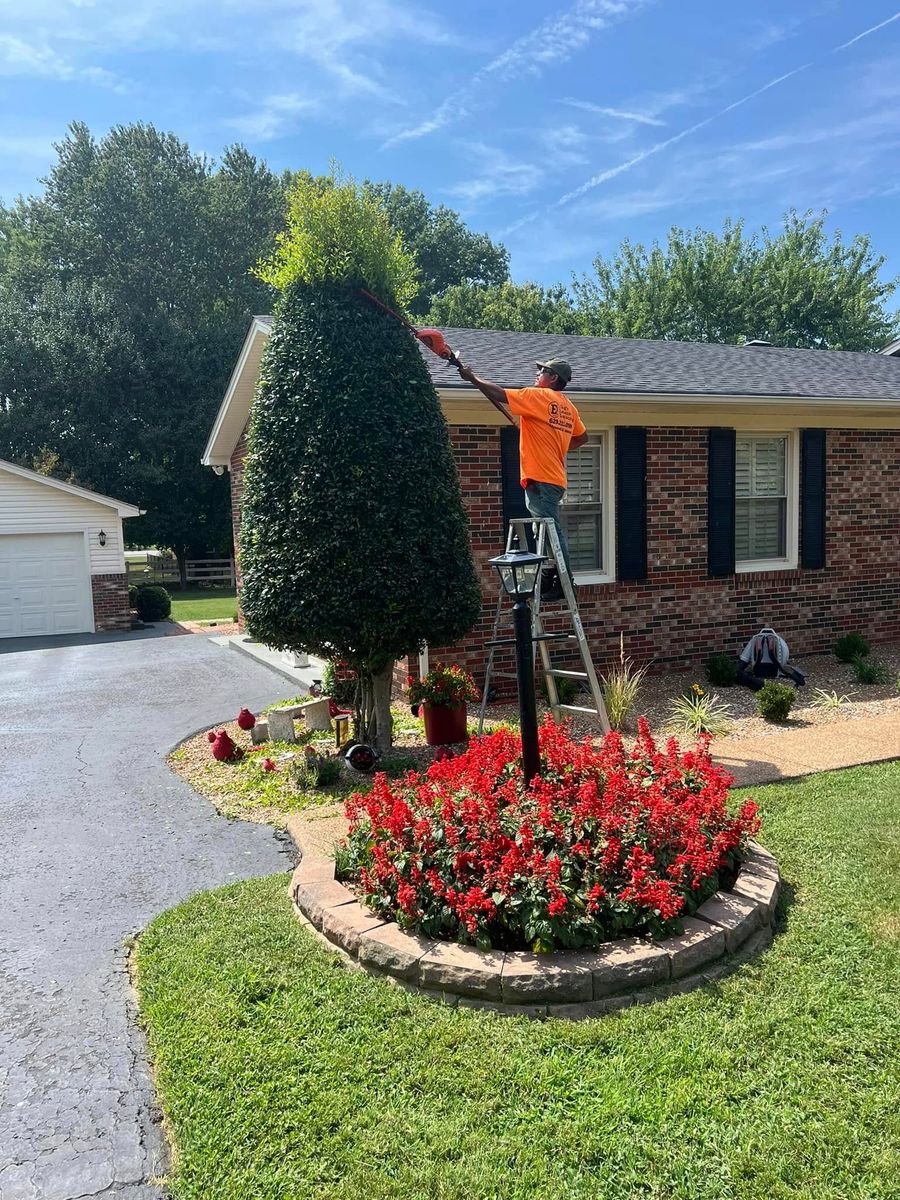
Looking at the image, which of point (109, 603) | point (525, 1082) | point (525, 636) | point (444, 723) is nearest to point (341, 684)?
point (444, 723)

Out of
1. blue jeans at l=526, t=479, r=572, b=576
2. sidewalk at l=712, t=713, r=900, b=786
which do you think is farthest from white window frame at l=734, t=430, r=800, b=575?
blue jeans at l=526, t=479, r=572, b=576

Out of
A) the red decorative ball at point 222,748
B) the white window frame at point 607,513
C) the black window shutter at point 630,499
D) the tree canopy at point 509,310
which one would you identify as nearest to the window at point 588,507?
the white window frame at point 607,513

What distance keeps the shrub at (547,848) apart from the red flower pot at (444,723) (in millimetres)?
2331

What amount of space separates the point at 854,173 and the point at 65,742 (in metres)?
22.5

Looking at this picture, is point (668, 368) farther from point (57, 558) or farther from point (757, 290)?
point (757, 290)

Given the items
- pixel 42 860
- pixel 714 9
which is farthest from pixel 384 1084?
pixel 714 9

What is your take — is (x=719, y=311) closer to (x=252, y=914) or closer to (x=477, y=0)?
(x=477, y=0)

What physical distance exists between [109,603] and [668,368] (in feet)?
40.1

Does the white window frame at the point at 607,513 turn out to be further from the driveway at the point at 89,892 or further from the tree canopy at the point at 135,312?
the tree canopy at the point at 135,312

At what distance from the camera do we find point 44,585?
16.8 metres

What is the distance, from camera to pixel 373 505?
5.70 metres

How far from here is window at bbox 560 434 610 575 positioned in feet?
28.6

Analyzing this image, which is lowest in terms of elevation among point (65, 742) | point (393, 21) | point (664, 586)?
point (65, 742)

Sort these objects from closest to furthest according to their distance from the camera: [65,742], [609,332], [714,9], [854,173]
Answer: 1. [65,742]
2. [714,9]
3. [854,173]
4. [609,332]
